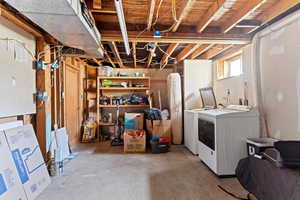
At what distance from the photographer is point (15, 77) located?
2.59m

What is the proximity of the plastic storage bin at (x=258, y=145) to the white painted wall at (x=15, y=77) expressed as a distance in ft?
11.3

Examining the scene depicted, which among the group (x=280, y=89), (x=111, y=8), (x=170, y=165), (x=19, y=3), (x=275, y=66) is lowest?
(x=170, y=165)

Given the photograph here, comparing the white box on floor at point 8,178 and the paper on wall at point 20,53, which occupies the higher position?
the paper on wall at point 20,53

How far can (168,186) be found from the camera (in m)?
2.71

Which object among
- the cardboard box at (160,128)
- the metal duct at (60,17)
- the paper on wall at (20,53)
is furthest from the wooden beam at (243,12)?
→ the paper on wall at (20,53)

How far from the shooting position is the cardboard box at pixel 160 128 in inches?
190

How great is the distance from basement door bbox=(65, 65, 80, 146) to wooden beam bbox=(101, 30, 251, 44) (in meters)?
1.88

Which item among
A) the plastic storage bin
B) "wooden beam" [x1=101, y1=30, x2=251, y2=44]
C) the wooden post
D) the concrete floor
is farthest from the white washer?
the wooden post

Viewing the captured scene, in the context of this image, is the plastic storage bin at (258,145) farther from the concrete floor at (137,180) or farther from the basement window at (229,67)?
the basement window at (229,67)

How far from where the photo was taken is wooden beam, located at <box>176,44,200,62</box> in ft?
13.7

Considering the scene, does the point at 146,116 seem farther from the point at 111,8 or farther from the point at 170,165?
the point at 111,8

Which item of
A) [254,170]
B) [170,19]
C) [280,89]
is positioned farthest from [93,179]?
[280,89]

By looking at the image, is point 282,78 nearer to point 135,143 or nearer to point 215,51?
point 215,51

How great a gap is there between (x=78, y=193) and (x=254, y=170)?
226 cm
